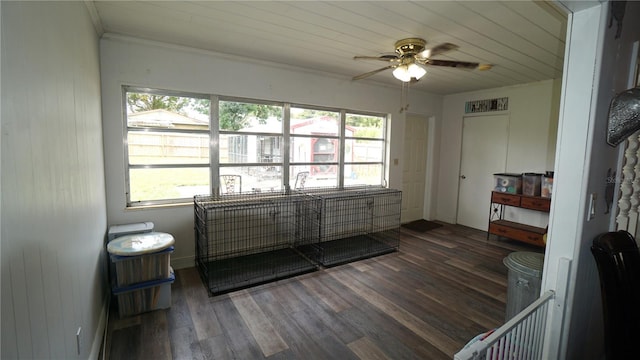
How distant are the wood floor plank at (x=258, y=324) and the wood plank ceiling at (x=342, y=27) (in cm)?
252

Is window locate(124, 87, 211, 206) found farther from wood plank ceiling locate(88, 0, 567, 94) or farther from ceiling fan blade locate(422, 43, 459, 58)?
ceiling fan blade locate(422, 43, 459, 58)

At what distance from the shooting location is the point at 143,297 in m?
2.48

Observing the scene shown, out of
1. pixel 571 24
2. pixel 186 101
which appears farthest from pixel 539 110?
pixel 186 101

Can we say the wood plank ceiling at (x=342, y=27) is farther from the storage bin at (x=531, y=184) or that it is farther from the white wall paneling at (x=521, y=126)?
the storage bin at (x=531, y=184)

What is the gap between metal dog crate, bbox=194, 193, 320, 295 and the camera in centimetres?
318

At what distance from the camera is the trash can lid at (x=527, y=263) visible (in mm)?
→ 1915

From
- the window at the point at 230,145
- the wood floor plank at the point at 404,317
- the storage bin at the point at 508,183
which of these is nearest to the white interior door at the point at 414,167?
the window at the point at 230,145

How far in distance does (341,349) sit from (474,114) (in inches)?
186

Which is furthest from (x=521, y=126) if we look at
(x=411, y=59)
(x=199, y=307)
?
(x=199, y=307)

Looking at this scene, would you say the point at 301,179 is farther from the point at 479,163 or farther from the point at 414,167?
the point at 479,163

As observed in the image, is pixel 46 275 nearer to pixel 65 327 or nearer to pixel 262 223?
pixel 65 327

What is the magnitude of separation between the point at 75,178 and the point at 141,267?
1.09 metres

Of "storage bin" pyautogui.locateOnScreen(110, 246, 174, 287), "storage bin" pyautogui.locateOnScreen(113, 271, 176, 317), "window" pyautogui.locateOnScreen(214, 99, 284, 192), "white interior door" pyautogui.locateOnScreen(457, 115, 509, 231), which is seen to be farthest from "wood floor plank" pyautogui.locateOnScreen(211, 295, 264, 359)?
"white interior door" pyautogui.locateOnScreen(457, 115, 509, 231)

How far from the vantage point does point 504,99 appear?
4777mm
